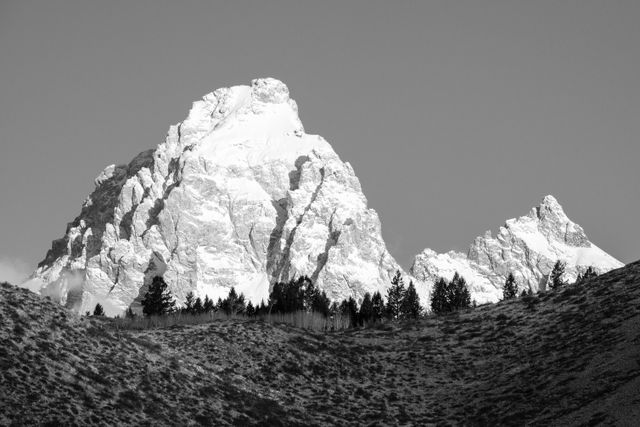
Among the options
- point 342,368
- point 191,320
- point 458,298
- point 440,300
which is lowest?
point 342,368

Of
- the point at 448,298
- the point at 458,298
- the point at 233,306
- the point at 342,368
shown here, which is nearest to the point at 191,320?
the point at 342,368

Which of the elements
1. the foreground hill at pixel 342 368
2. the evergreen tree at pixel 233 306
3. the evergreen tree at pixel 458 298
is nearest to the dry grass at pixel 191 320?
the foreground hill at pixel 342 368

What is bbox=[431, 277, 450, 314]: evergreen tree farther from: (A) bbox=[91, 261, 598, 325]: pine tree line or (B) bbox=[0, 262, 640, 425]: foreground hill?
(B) bbox=[0, 262, 640, 425]: foreground hill

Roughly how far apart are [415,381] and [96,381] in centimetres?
2592

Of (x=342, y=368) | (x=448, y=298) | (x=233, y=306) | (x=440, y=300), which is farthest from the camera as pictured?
(x=448, y=298)

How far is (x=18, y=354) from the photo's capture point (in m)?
44.0

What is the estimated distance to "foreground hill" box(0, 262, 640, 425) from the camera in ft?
149

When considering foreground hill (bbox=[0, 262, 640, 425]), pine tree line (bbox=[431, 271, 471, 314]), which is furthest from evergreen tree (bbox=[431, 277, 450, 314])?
foreground hill (bbox=[0, 262, 640, 425])

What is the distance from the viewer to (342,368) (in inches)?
2559

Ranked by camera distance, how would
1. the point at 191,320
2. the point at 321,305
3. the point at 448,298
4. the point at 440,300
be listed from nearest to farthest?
the point at 191,320 → the point at 321,305 → the point at 440,300 → the point at 448,298

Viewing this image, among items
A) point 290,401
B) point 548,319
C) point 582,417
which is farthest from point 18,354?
point 548,319

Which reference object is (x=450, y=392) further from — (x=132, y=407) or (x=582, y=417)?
(x=132, y=407)

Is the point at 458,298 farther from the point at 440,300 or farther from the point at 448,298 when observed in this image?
the point at 448,298

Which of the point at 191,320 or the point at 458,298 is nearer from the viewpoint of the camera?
the point at 191,320
